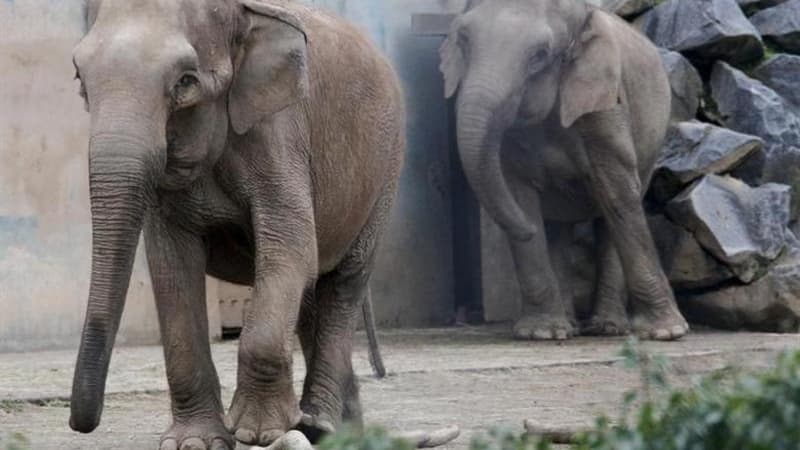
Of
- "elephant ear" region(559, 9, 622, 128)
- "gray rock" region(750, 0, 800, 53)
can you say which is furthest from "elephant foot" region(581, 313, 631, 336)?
"gray rock" region(750, 0, 800, 53)

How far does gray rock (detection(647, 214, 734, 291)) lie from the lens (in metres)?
11.9

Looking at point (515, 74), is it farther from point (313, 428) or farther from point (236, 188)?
point (236, 188)

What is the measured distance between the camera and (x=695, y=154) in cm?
1223

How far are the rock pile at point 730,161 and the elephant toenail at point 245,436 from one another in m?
6.28

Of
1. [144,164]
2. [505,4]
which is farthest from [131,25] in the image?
[505,4]

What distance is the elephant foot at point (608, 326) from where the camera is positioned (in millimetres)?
11688

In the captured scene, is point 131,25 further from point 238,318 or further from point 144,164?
point 238,318

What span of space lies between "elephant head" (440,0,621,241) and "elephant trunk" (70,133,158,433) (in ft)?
18.3

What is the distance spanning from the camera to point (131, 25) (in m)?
5.49

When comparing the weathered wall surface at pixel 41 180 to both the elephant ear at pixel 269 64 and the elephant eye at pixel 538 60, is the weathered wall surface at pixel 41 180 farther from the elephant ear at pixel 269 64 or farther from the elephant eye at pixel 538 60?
the elephant ear at pixel 269 64

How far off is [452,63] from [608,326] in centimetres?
185

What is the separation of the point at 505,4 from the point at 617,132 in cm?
102

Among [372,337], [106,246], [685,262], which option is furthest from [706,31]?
[106,246]

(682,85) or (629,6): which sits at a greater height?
(629,6)
